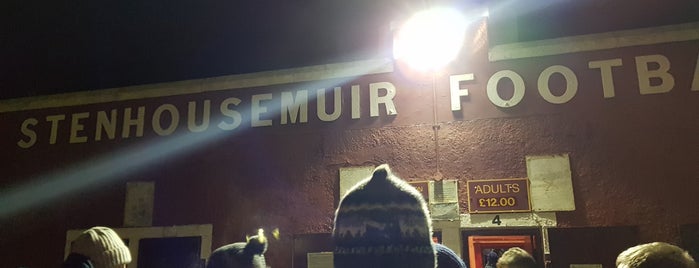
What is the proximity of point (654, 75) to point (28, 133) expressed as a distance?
7271mm

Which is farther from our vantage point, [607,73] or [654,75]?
[607,73]

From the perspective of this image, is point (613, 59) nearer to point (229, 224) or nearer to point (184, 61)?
point (229, 224)

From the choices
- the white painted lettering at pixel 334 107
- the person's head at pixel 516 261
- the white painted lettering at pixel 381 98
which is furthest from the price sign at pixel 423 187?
the person's head at pixel 516 261

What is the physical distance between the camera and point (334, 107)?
21.9ft

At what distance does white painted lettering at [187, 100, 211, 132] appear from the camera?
706 cm

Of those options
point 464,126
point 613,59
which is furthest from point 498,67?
point 613,59

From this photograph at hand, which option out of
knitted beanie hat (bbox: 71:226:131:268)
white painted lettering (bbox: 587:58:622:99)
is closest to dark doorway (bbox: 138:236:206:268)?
knitted beanie hat (bbox: 71:226:131:268)

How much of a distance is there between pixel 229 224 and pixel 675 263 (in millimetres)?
4964

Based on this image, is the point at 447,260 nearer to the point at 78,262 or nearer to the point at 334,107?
the point at 78,262

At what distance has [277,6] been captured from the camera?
269 inches

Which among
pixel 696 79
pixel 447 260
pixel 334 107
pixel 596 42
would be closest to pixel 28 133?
pixel 334 107

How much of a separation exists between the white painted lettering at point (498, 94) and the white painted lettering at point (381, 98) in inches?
39.8

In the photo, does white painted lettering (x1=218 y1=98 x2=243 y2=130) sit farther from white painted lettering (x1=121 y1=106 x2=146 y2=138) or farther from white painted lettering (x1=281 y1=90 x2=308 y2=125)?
white painted lettering (x1=121 y1=106 x2=146 y2=138)

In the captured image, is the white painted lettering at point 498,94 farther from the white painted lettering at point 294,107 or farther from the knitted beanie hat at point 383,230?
the knitted beanie hat at point 383,230
